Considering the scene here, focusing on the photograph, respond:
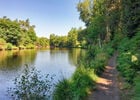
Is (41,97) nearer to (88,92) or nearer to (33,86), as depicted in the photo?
(33,86)

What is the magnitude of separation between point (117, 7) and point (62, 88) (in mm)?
22645

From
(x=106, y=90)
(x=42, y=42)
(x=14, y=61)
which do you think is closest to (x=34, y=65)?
(x=14, y=61)

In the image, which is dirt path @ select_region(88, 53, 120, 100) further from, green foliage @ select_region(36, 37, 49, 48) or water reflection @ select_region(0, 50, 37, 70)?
green foliage @ select_region(36, 37, 49, 48)

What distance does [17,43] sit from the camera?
332ft

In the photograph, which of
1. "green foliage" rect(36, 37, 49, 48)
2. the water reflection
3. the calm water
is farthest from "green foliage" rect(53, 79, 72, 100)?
"green foliage" rect(36, 37, 49, 48)

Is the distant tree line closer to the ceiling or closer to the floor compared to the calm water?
closer to the ceiling

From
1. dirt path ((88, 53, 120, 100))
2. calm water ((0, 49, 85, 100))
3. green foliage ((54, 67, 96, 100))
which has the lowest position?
calm water ((0, 49, 85, 100))

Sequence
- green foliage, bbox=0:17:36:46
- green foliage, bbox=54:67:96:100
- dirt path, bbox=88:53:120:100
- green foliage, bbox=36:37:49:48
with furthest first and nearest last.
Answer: green foliage, bbox=36:37:49:48, green foliage, bbox=0:17:36:46, dirt path, bbox=88:53:120:100, green foliage, bbox=54:67:96:100

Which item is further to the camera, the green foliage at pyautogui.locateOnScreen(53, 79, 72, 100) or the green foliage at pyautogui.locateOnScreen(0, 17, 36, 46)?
the green foliage at pyautogui.locateOnScreen(0, 17, 36, 46)

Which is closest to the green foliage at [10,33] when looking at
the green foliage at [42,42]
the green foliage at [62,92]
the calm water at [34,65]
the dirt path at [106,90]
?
the green foliage at [42,42]

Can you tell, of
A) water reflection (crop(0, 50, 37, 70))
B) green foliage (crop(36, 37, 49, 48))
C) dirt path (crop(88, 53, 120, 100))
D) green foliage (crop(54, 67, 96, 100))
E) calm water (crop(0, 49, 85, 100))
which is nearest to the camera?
green foliage (crop(54, 67, 96, 100))

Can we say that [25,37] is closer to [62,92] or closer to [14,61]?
[14,61]

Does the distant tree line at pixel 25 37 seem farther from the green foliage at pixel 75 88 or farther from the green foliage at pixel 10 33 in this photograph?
the green foliage at pixel 75 88

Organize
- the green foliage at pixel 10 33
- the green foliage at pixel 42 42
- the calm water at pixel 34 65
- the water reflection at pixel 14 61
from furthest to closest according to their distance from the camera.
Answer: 1. the green foliage at pixel 42 42
2. the green foliage at pixel 10 33
3. the water reflection at pixel 14 61
4. the calm water at pixel 34 65
